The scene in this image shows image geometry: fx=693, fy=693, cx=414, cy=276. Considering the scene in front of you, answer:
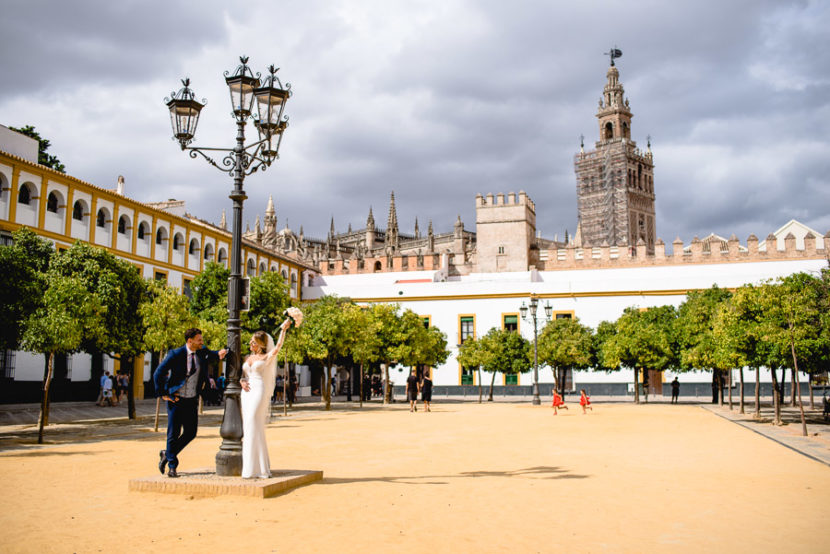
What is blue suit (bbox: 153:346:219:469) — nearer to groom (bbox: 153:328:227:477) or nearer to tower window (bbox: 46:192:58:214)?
groom (bbox: 153:328:227:477)

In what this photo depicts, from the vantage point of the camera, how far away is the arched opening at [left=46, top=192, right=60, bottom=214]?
86.7ft

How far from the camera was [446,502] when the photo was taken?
22.0ft

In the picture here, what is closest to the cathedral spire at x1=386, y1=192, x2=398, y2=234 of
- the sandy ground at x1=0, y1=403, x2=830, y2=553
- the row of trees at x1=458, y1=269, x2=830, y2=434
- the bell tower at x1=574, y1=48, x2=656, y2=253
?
the bell tower at x1=574, y1=48, x2=656, y2=253

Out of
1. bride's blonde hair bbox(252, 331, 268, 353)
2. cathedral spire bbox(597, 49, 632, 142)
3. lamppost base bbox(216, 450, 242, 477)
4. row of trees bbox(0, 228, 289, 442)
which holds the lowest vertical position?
lamppost base bbox(216, 450, 242, 477)

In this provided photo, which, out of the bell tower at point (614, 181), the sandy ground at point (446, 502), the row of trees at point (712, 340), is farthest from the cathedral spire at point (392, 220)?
the sandy ground at point (446, 502)

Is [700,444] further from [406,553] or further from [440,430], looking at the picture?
[406,553]

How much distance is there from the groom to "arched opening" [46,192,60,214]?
21997 millimetres

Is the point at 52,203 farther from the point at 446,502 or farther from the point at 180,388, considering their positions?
the point at 446,502

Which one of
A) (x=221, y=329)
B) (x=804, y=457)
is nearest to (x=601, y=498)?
(x=804, y=457)

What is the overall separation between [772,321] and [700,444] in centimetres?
472

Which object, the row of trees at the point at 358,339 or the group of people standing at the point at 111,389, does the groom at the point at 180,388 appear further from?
the group of people standing at the point at 111,389

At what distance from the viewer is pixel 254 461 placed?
7.19 metres

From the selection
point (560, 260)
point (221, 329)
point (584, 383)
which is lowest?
point (584, 383)

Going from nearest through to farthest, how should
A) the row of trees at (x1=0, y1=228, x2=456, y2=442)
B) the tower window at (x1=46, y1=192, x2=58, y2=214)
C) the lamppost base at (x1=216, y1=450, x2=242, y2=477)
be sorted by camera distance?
the lamppost base at (x1=216, y1=450, x2=242, y2=477) < the row of trees at (x1=0, y1=228, x2=456, y2=442) < the tower window at (x1=46, y1=192, x2=58, y2=214)
